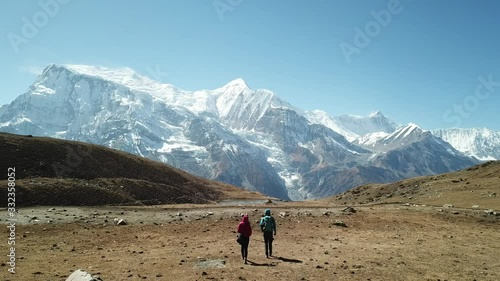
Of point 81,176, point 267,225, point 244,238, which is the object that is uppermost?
point 81,176

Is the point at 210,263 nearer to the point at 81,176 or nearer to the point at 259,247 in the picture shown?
the point at 259,247

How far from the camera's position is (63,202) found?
179 feet

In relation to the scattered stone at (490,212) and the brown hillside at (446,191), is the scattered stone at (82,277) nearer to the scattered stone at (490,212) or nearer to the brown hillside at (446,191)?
the scattered stone at (490,212)

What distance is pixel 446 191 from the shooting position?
65.2 m

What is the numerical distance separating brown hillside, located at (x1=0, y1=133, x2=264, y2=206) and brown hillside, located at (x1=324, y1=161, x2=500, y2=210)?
136 feet

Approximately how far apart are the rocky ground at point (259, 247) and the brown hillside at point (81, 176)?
41.7 feet

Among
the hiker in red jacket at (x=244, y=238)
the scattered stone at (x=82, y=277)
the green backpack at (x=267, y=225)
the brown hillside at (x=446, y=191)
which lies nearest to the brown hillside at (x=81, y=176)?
the scattered stone at (x=82, y=277)

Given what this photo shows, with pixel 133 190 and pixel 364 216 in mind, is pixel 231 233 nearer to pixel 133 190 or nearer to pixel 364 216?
pixel 364 216

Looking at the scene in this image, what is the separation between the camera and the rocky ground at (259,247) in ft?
70.9

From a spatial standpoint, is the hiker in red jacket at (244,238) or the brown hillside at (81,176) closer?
the hiker in red jacket at (244,238)

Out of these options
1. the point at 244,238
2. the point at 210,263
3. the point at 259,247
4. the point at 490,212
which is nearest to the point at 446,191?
the point at 490,212

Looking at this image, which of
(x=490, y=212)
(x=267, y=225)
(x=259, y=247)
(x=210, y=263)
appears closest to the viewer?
(x=210, y=263)

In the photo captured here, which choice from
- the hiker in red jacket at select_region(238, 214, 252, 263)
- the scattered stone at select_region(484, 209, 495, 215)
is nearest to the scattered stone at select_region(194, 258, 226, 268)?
the hiker in red jacket at select_region(238, 214, 252, 263)

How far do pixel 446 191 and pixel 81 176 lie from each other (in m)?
68.4
